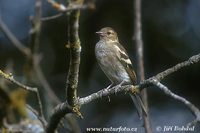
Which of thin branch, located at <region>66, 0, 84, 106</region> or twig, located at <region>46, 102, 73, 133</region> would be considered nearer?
thin branch, located at <region>66, 0, 84, 106</region>

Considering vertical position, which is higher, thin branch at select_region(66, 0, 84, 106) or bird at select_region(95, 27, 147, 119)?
bird at select_region(95, 27, 147, 119)

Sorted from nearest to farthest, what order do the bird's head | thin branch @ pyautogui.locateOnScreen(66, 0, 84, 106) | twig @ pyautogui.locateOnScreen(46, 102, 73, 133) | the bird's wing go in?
thin branch @ pyautogui.locateOnScreen(66, 0, 84, 106) → twig @ pyautogui.locateOnScreen(46, 102, 73, 133) → the bird's wing → the bird's head

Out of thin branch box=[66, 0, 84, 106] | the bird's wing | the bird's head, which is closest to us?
Result: thin branch box=[66, 0, 84, 106]

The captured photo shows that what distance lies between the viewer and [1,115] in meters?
2.42

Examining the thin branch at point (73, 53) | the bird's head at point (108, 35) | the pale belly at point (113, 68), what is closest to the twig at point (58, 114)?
the thin branch at point (73, 53)

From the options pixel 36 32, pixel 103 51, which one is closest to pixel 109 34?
pixel 103 51

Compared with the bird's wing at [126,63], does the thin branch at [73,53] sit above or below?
below

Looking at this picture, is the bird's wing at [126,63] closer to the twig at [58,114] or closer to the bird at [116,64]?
the bird at [116,64]

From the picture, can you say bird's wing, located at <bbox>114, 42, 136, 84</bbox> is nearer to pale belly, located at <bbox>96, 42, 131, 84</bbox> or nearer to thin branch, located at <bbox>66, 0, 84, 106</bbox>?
pale belly, located at <bbox>96, 42, 131, 84</bbox>

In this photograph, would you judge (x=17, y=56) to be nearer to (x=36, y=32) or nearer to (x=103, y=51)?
(x=103, y=51)

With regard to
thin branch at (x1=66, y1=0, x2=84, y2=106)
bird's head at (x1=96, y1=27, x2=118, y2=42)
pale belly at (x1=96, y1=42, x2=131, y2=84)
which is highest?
bird's head at (x1=96, y1=27, x2=118, y2=42)

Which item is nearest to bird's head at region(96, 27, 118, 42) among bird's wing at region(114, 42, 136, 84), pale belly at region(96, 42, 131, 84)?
bird's wing at region(114, 42, 136, 84)

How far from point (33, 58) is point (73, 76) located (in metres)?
1.25

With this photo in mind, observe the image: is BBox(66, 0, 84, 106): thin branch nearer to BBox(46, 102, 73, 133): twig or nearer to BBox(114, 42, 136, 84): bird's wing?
BBox(46, 102, 73, 133): twig
